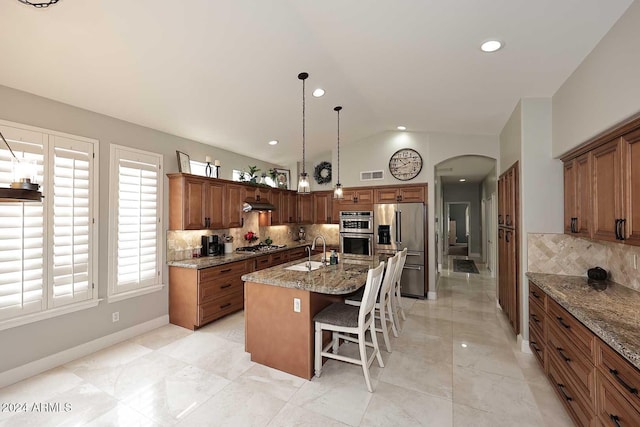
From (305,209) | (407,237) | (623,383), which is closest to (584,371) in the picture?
(623,383)

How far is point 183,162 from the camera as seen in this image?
409cm

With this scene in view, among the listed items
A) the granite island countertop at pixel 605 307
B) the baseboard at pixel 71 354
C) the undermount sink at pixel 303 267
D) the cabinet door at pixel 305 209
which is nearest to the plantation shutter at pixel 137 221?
the baseboard at pixel 71 354

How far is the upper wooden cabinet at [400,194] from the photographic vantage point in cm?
515

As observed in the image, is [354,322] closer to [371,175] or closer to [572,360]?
[572,360]

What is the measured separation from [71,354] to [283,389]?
7.77 ft

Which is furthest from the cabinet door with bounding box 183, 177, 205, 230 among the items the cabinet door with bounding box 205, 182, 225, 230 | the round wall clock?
the round wall clock

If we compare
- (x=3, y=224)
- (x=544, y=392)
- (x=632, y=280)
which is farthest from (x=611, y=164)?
(x=3, y=224)

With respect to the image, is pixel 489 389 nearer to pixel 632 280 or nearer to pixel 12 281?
pixel 632 280

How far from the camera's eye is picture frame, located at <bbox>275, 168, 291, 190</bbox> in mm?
6324

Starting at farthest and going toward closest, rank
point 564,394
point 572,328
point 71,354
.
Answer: point 71,354
point 564,394
point 572,328

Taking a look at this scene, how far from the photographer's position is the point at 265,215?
5621mm

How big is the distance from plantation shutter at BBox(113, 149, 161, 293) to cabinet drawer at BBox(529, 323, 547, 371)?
448 centimetres

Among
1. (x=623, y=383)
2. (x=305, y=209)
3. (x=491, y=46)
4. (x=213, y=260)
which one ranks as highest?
(x=491, y=46)

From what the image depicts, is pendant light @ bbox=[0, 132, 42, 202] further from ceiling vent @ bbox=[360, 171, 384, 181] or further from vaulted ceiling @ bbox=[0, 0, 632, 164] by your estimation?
ceiling vent @ bbox=[360, 171, 384, 181]
